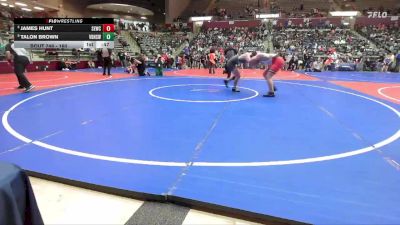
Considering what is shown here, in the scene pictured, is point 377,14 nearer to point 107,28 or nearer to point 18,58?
point 107,28

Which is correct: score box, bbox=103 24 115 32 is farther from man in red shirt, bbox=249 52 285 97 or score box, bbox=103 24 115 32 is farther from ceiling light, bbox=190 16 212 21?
ceiling light, bbox=190 16 212 21

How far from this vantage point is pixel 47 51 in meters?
20.6

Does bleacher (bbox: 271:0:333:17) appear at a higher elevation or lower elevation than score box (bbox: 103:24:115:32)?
higher

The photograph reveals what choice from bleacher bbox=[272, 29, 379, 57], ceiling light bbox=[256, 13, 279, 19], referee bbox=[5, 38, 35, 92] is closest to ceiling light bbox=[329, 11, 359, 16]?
bleacher bbox=[272, 29, 379, 57]

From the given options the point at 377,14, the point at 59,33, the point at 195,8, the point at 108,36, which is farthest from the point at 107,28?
the point at 195,8

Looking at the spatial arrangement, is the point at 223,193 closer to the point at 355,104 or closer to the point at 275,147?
the point at 275,147

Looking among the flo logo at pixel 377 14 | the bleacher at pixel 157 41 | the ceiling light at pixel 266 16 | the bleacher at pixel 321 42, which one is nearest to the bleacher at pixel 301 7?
the ceiling light at pixel 266 16

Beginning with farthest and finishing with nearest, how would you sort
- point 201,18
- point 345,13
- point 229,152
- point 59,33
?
point 201,18 < point 345,13 < point 59,33 < point 229,152

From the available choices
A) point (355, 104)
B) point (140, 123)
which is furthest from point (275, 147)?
point (355, 104)

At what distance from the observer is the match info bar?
798 cm

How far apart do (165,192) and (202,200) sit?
0.37 m

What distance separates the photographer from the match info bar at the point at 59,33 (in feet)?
26.2

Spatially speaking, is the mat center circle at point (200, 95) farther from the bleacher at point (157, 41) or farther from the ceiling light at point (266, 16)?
the ceiling light at point (266, 16)

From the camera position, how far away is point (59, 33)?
→ 806 centimetres
